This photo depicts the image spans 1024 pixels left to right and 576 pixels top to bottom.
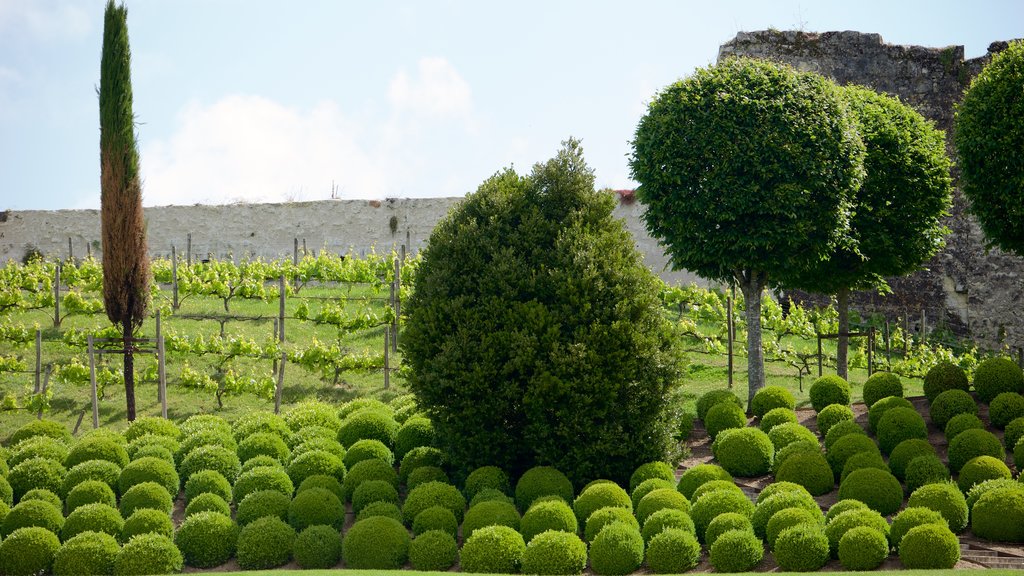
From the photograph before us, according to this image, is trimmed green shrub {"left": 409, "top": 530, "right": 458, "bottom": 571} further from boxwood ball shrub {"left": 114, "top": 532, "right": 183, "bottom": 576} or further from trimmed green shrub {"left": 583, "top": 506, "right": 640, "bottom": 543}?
boxwood ball shrub {"left": 114, "top": 532, "right": 183, "bottom": 576}

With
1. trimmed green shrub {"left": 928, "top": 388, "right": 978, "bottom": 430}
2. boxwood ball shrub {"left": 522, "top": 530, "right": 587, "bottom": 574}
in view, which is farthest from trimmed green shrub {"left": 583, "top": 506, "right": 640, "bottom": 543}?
trimmed green shrub {"left": 928, "top": 388, "right": 978, "bottom": 430}

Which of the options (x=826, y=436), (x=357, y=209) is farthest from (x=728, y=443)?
(x=357, y=209)

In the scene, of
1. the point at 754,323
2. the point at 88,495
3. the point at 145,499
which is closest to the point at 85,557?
the point at 145,499

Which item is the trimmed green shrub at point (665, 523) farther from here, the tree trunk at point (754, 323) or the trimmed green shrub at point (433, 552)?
the tree trunk at point (754, 323)

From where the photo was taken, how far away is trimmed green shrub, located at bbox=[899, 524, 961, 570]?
26.3ft

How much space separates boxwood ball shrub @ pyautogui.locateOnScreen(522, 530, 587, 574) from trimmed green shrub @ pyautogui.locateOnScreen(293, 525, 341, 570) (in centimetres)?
170

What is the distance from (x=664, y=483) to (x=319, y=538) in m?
3.24

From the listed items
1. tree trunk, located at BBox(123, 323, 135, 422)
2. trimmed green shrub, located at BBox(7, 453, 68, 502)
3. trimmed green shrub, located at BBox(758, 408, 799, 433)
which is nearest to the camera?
trimmed green shrub, located at BBox(7, 453, 68, 502)

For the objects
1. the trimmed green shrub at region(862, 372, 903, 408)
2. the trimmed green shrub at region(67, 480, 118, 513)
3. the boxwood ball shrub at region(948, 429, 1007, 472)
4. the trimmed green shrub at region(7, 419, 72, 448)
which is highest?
the trimmed green shrub at region(862, 372, 903, 408)

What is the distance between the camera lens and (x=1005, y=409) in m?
11.2

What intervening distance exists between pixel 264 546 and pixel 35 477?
3.28 metres

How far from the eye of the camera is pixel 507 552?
27.8ft

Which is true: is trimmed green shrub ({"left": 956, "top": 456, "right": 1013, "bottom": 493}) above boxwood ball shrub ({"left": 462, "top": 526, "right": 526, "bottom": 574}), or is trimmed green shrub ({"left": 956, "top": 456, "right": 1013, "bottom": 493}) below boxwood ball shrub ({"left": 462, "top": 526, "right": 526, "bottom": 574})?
above

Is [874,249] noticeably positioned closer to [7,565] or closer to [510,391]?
[510,391]
